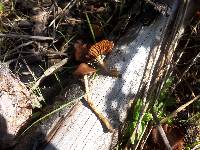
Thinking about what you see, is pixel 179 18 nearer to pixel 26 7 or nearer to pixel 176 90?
pixel 176 90

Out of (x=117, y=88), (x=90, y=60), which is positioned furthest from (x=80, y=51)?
(x=117, y=88)

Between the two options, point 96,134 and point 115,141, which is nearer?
point 96,134

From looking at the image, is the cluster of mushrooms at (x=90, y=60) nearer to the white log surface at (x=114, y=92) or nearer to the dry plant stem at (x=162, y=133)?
the white log surface at (x=114, y=92)

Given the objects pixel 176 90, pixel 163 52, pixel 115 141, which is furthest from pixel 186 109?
pixel 115 141

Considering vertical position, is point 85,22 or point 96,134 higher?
point 85,22

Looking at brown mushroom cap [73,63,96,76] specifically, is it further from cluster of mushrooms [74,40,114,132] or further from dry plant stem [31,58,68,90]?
dry plant stem [31,58,68,90]
